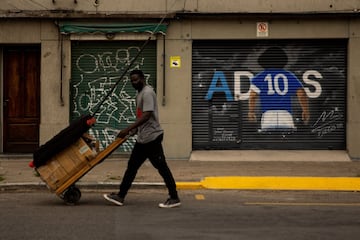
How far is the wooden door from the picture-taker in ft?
49.4

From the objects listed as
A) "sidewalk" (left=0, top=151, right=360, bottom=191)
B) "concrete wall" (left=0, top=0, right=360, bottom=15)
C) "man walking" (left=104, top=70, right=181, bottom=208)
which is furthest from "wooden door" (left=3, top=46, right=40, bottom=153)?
"man walking" (left=104, top=70, right=181, bottom=208)

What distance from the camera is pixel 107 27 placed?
14570 millimetres

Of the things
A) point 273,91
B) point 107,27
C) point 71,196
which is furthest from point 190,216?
point 107,27

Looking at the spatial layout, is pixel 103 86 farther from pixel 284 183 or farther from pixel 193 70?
pixel 284 183

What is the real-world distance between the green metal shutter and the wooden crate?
5719 millimetres

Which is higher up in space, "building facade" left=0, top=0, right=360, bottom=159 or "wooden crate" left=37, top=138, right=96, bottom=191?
"building facade" left=0, top=0, right=360, bottom=159

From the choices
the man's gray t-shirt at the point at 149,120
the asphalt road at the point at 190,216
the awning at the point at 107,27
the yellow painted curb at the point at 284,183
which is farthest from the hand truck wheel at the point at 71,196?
the awning at the point at 107,27

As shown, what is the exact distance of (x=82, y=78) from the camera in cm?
1495

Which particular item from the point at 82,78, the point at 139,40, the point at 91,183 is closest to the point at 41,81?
the point at 82,78

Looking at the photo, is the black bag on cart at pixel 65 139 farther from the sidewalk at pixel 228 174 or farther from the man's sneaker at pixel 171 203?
the sidewalk at pixel 228 174

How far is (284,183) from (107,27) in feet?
18.7

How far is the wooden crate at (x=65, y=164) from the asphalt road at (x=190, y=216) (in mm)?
418

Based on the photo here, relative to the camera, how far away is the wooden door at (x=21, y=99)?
15.1 meters
